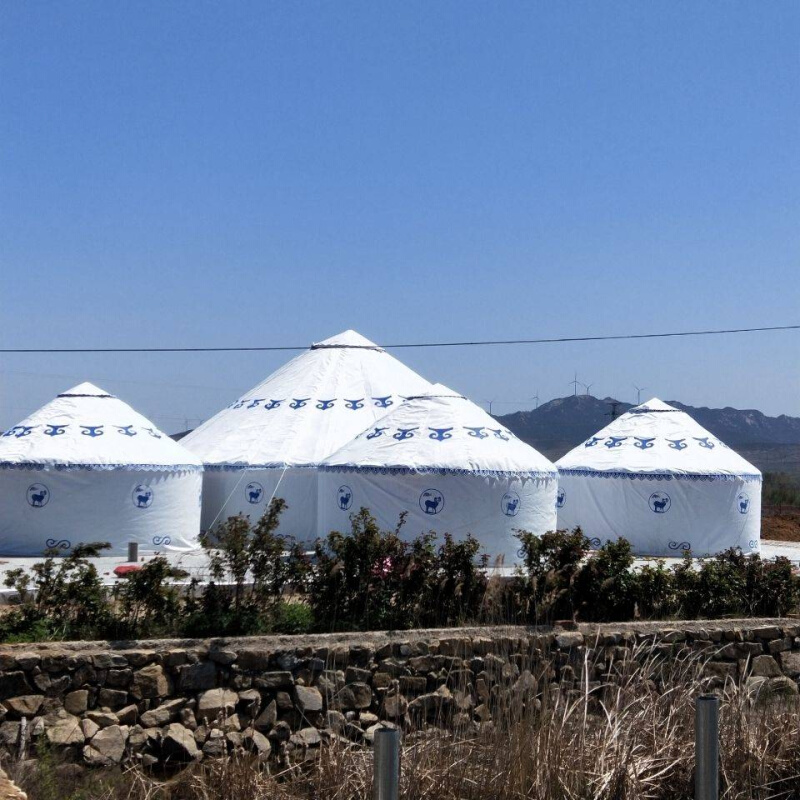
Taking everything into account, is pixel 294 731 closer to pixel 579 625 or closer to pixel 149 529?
pixel 579 625

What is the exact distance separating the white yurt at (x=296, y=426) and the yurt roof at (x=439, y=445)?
1.51m

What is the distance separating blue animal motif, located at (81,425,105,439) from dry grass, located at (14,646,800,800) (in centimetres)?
1178

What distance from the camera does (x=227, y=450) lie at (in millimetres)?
18062

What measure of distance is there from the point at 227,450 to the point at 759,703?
42.5 feet

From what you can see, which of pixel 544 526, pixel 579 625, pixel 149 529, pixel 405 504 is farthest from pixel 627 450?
pixel 579 625

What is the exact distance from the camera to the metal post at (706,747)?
401 centimetres

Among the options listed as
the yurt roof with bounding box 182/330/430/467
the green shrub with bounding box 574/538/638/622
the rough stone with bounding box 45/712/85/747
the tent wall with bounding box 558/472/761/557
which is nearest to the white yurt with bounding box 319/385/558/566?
the yurt roof with bounding box 182/330/430/467

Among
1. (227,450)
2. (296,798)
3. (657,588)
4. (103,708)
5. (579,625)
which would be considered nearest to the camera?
(296,798)

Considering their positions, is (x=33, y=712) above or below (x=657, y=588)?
below

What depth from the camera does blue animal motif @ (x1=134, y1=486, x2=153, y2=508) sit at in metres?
16.3

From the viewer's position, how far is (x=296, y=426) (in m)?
18.3

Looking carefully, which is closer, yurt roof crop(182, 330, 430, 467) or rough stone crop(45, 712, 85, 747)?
rough stone crop(45, 712, 85, 747)

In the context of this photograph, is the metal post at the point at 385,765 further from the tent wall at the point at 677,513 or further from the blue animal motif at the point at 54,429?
the tent wall at the point at 677,513

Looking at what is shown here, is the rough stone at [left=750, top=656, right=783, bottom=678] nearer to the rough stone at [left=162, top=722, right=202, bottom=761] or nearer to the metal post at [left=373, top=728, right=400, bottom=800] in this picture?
the rough stone at [left=162, top=722, right=202, bottom=761]
